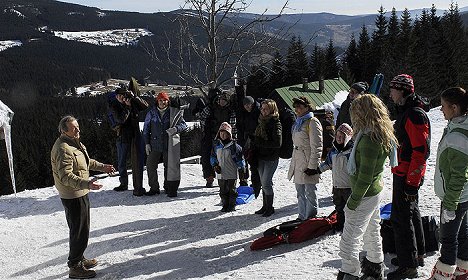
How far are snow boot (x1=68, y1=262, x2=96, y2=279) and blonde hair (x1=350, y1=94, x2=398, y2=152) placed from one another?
139 inches

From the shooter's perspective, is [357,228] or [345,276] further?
[345,276]

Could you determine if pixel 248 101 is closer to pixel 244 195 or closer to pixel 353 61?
pixel 244 195

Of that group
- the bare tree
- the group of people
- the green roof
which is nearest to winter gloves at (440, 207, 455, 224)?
the group of people

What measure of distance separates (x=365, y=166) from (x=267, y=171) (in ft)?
9.33

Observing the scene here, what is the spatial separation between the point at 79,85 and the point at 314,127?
449 ft

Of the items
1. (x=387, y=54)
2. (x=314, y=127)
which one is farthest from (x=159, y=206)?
(x=387, y=54)

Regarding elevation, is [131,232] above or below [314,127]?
below

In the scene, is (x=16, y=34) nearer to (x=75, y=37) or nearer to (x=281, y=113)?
(x=75, y=37)

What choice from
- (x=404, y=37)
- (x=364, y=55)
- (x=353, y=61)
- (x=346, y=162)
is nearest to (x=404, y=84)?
(x=346, y=162)

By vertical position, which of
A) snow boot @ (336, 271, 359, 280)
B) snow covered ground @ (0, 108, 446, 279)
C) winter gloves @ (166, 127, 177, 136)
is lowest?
snow covered ground @ (0, 108, 446, 279)

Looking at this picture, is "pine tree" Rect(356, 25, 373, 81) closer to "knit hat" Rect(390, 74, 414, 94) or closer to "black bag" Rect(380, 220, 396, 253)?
"black bag" Rect(380, 220, 396, 253)

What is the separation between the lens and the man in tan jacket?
499 cm

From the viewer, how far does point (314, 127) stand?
564cm

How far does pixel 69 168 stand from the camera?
16.5 feet
